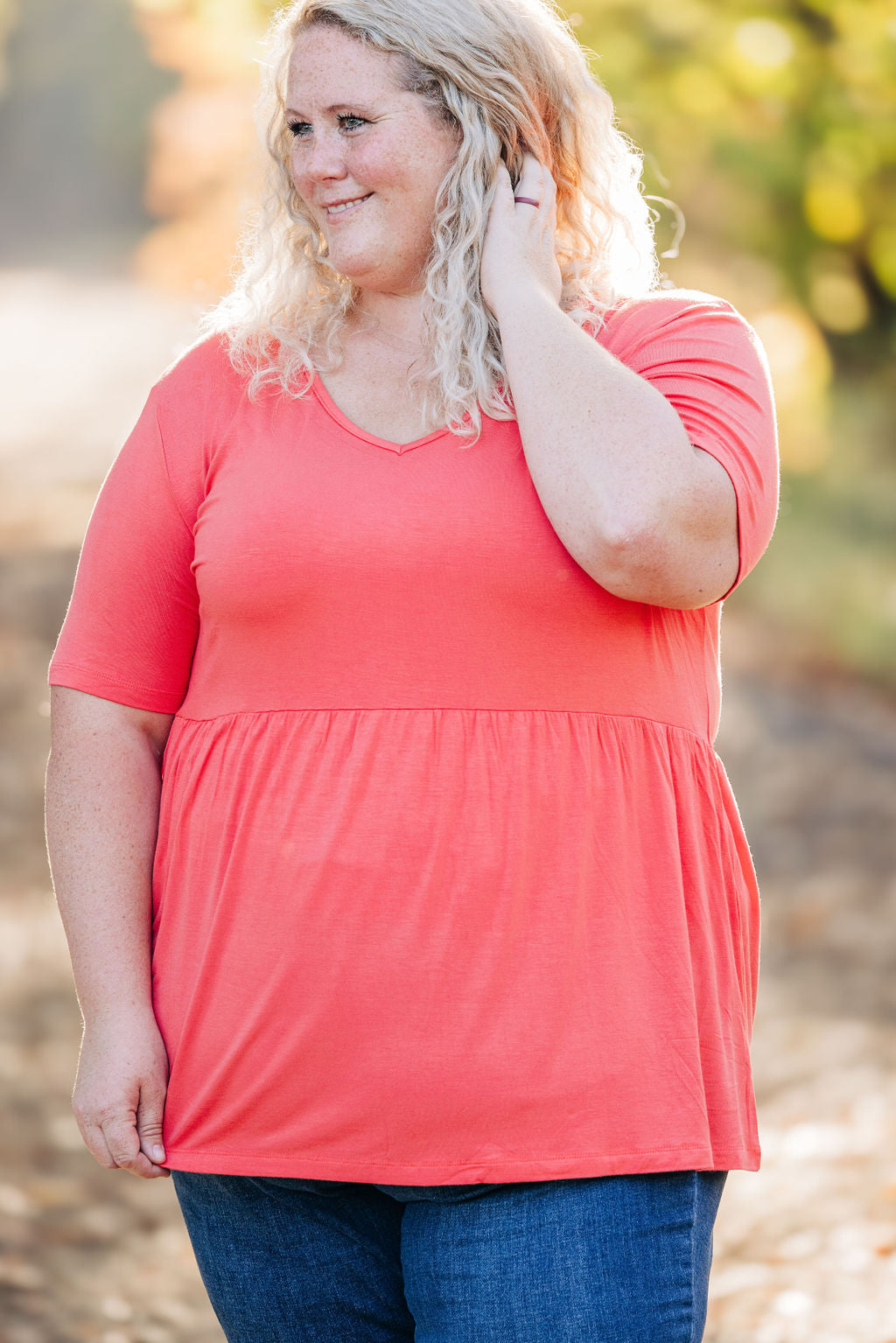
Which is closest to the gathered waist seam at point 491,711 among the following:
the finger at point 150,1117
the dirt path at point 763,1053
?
the finger at point 150,1117

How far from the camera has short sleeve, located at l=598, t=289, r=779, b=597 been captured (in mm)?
1551

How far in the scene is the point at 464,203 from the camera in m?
1.70

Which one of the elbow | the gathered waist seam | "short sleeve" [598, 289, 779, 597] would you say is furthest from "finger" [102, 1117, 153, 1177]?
"short sleeve" [598, 289, 779, 597]

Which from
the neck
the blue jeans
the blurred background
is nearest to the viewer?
the blue jeans

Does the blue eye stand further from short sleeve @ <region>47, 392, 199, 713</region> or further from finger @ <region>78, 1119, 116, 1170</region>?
finger @ <region>78, 1119, 116, 1170</region>

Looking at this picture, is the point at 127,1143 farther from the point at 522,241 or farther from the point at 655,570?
the point at 522,241

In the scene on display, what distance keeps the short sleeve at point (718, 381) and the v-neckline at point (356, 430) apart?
0.79 ft

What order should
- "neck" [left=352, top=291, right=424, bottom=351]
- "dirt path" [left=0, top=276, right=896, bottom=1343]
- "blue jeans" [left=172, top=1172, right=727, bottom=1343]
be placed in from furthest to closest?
1. "dirt path" [left=0, top=276, right=896, bottom=1343]
2. "neck" [left=352, top=291, right=424, bottom=351]
3. "blue jeans" [left=172, top=1172, right=727, bottom=1343]

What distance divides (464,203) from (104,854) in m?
0.87

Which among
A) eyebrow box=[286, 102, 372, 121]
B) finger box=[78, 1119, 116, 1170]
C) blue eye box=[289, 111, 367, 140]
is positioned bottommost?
finger box=[78, 1119, 116, 1170]

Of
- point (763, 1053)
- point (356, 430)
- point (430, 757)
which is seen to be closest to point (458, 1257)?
point (430, 757)

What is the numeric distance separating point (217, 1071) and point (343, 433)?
713mm

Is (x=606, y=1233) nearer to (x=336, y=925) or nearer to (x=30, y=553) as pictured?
(x=336, y=925)

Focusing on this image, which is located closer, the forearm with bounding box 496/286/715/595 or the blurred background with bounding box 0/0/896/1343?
the forearm with bounding box 496/286/715/595
